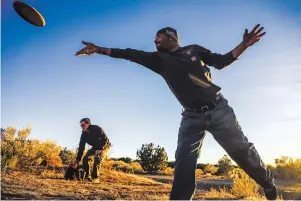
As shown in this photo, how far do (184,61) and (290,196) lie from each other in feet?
30.3

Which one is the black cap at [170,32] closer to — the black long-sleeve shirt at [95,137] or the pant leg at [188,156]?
the pant leg at [188,156]

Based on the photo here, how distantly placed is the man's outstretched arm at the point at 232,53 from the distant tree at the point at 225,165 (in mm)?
20973

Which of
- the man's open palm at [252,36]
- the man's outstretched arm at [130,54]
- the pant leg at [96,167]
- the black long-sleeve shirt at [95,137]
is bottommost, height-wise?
the pant leg at [96,167]

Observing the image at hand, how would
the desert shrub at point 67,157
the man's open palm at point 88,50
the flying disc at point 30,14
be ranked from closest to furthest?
1. the man's open palm at point 88,50
2. the flying disc at point 30,14
3. the desert shrub at point 67,157

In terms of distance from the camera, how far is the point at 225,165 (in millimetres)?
25141

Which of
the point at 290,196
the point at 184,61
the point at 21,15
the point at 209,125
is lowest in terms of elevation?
→ the point at 290,196

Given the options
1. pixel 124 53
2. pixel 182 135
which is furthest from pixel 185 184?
pixel 124 53

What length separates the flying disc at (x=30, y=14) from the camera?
6152 mm

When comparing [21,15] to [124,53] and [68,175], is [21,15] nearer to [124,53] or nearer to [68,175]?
[124,53]

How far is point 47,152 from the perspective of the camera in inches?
519

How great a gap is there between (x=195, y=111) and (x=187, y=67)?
54 cm

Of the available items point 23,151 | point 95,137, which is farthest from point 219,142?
point 23,151

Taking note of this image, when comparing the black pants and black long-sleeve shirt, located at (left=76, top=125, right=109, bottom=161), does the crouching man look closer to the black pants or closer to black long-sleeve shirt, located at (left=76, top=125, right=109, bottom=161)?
black long-sleeve shirt, located at (left=76, top=125, right=109, bottom=161)

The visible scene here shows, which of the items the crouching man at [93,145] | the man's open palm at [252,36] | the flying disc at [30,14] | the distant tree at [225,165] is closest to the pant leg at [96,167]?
the crouching man at [93,145]
